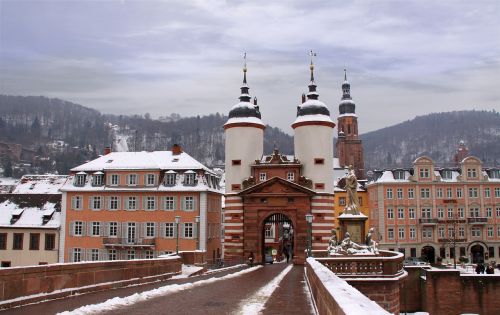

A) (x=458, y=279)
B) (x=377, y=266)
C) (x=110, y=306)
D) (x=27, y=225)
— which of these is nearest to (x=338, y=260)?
(x=377, y=266)

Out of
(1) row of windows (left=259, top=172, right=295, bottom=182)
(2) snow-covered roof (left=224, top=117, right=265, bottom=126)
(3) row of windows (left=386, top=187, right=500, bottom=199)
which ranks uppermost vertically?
(2) snow-covered roof (left=224, top=117, right=265, bottom=126)

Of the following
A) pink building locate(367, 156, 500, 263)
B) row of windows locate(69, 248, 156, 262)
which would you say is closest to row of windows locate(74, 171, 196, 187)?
row of windows locate(69, 248, 156, 262)

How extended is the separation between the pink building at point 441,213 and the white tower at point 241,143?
23.0 meters

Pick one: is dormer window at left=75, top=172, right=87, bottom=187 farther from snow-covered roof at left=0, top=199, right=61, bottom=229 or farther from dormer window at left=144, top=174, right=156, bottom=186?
dormer window at left=144, top=174, right=156, bottom=186

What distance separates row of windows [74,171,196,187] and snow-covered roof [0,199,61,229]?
4.17 meters

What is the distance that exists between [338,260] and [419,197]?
157 ft

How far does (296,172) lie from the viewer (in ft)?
184

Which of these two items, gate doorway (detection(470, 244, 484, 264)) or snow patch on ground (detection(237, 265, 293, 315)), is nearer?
snow patch on ground (detection(237, 265, 293, 315))

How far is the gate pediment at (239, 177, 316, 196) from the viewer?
53.9 meters

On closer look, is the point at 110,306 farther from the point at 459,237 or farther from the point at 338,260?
the point at 459,237

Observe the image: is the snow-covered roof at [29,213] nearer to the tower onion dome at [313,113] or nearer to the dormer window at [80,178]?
the dormer window at [80,178]

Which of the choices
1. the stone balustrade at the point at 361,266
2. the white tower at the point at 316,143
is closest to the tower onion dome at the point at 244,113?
the white tower at the point at 316,143

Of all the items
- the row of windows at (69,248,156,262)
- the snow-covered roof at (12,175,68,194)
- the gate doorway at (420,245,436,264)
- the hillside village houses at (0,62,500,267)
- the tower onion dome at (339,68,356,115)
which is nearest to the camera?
the hillside village houses at (0,62,500,267)

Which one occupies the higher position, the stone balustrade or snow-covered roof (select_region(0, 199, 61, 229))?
snow-covered roof (select_region(0, 199, 61, 229))
